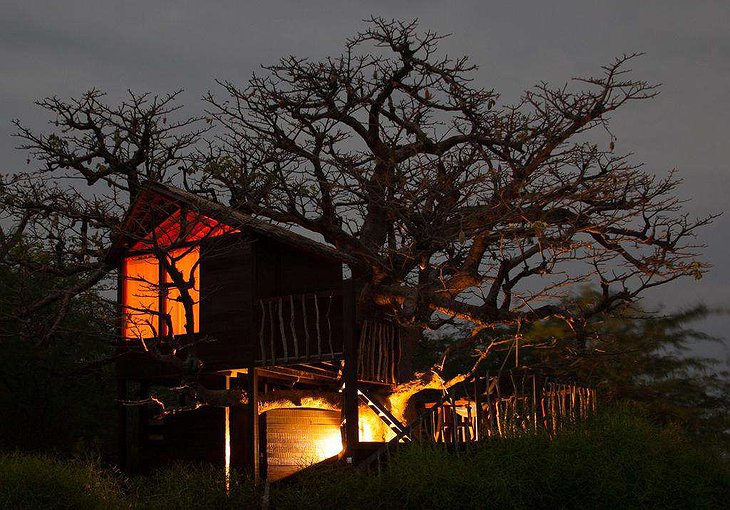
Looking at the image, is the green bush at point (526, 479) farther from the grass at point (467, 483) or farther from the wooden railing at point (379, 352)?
the wooden railing at point (379, 352)

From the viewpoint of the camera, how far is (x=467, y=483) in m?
12.3

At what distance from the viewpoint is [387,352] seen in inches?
744

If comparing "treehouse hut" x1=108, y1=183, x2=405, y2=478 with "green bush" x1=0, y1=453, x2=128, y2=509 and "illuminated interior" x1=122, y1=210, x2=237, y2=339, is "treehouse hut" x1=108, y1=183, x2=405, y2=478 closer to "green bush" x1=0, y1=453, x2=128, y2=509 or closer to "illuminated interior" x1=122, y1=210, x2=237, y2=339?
"illuminated interior" x1=122, y1=210, x2=237, y2=339

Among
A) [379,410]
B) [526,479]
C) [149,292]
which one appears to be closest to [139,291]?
[149,292]

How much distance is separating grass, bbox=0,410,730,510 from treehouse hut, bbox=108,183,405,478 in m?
1.59

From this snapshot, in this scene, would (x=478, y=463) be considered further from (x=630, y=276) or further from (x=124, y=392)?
(x=124, y=392)

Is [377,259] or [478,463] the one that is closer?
[478,463]

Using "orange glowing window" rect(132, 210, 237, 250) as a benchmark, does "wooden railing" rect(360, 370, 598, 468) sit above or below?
below

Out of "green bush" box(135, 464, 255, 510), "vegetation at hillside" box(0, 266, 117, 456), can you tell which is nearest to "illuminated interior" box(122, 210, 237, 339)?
"vegetation at hillside" box(0, 266, 117, 456)

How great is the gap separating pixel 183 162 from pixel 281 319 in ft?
16.4

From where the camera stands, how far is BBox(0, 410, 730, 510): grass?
12.4 meters

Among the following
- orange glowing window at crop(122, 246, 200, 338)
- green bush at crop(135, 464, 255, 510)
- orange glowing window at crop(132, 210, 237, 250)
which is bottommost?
green bush at crop(135, 464, 255, 510)

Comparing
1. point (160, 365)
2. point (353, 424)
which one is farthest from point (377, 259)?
point (160, 365)

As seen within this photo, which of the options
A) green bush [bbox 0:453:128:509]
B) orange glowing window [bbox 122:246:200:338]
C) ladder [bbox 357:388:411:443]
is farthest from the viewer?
orange glowing window [bbox 122:246:200:338]
